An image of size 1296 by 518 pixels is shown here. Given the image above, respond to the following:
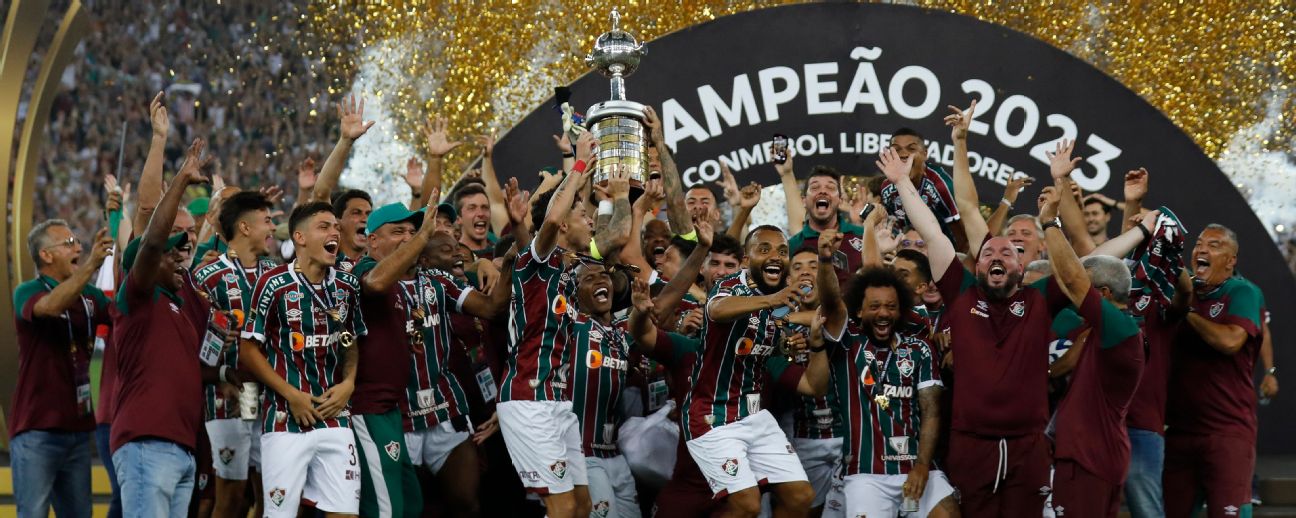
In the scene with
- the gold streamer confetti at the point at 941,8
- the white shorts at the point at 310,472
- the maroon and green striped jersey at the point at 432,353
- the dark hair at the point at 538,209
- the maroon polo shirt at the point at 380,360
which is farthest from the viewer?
the gold streamer confetti at the point at 941,8

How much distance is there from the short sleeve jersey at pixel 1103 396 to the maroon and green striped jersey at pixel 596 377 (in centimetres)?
210

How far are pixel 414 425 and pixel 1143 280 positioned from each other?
3633 millimetres

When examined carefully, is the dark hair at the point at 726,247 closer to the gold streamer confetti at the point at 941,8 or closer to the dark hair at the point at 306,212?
the dark hair at the point at 306,212

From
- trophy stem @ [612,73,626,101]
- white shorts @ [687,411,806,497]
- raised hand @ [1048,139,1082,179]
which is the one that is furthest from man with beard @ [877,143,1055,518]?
trophy stem @ [612,73,626,101]

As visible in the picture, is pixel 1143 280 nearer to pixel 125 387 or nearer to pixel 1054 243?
pixel 1054 243

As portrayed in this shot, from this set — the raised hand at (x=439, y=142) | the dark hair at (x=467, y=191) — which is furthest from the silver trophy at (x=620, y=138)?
the raised hand at (x=439, y=142)

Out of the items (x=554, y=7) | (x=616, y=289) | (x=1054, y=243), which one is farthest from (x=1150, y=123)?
(x=554, y=7)

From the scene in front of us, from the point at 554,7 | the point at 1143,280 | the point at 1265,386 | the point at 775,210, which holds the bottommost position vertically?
the point at 1265,386

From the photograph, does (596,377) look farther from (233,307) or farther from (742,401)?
(233,307)

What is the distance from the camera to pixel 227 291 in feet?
21.1

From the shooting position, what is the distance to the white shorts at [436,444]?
6.92 meters

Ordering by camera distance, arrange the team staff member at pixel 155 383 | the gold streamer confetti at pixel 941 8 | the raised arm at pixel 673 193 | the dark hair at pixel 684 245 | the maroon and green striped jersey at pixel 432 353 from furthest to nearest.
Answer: the gold streamer confetti at pixel 941 8 < the raised arm at pixel 673 193 < the dark hair at pixel 684 245 < the maroon and green striped jersey at pixel 432 353 < the team staff member at pixel 155 383

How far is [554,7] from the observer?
475 inches

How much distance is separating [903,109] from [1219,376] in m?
2.92
